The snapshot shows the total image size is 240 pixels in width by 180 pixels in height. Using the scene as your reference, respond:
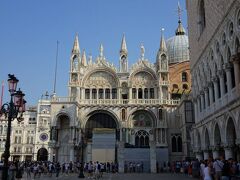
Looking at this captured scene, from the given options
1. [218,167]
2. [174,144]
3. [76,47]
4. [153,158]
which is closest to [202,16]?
[153,158]

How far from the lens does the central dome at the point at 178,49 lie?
59094mm

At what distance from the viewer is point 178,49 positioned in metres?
60.1

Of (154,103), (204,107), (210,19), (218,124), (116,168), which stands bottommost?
(116,168)

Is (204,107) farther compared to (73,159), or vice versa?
(73,159)

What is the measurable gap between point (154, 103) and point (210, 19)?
19.3 meters

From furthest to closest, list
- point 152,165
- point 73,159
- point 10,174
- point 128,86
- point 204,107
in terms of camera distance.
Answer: point 128,86
point 73,159
point 152,165
point 204,107
point 10,174

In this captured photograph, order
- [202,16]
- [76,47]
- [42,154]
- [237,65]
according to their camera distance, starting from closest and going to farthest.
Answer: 1. [237,65]
2. [202,16]
3. [76,47]
4. [42,154]

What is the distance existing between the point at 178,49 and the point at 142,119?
76.4ft

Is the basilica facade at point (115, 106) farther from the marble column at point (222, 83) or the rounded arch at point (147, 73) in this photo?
the marble column at point (222, 83)

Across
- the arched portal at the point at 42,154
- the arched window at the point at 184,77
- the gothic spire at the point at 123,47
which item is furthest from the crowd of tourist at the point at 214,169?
the arched portal at the point at 42,154

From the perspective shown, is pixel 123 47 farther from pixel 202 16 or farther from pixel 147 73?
pixel 202 16

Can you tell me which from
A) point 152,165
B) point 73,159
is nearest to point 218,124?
point 152,165

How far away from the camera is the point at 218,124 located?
2234cm

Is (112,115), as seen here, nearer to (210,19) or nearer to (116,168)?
(116,168)
